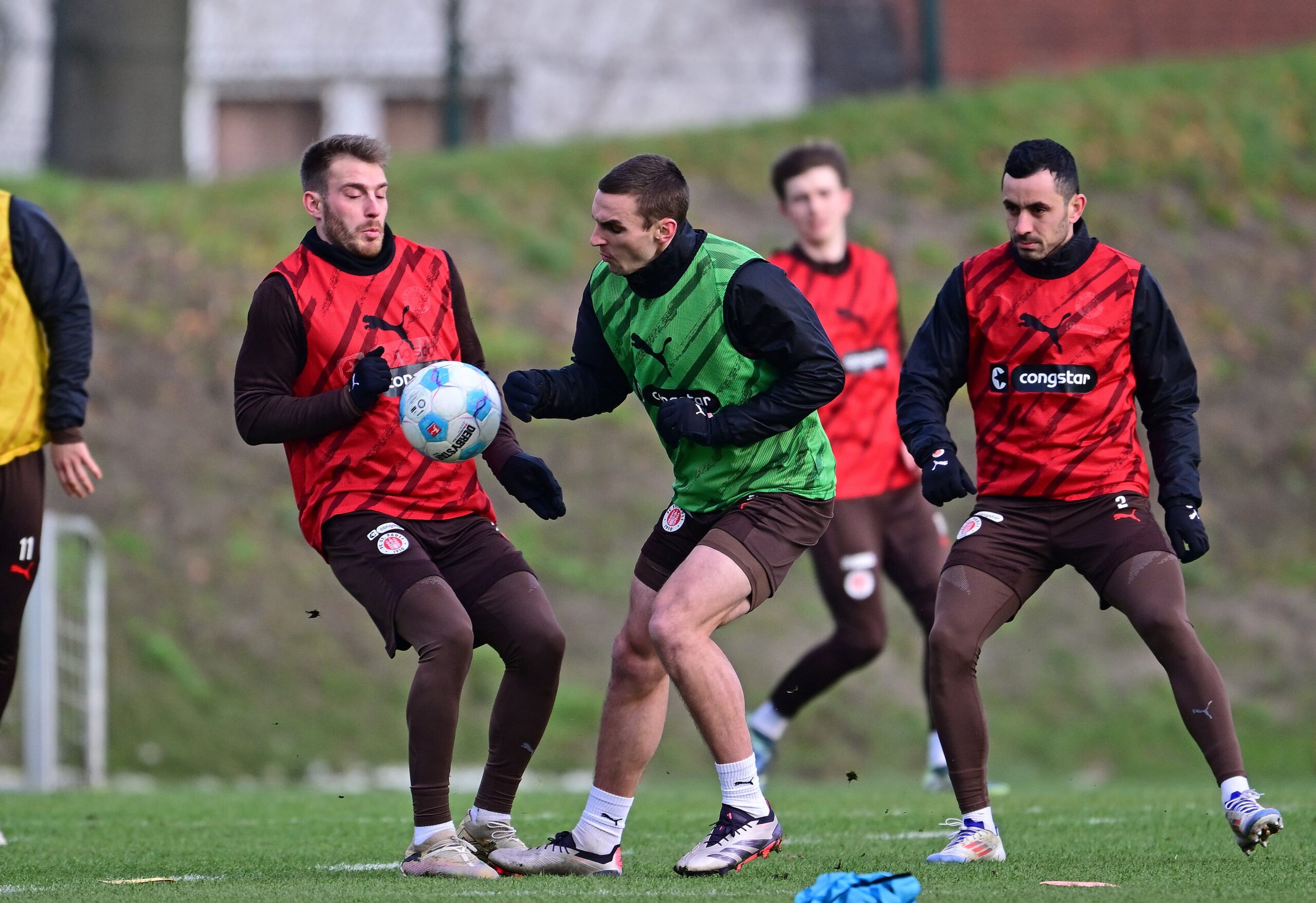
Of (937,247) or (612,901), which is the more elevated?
(937,247)

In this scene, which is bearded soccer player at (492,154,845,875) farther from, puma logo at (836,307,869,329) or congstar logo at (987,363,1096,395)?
puma logo at (836,307,869,329)

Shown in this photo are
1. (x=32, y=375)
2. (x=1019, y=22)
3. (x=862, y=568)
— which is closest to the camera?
(x=32, y=375)

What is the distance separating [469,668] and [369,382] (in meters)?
0.96

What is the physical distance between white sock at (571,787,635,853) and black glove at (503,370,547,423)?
1070mm

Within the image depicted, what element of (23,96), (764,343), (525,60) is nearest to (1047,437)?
(764,343)

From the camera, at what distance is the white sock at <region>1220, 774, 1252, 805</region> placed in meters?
5.39

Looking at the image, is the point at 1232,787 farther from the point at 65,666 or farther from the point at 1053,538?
the point at 65,666

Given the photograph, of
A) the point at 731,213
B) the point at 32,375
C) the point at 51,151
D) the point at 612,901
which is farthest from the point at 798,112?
the point at 612,901

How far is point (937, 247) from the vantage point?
15828 mm

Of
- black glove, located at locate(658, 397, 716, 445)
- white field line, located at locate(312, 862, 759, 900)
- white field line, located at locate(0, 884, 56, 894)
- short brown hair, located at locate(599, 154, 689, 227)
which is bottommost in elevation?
white field line, located at locate(0, 884, 56, 894)

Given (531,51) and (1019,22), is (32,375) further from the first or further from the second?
(1019,22)

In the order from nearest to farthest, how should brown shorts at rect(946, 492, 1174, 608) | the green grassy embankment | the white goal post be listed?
brown shorts at rect(946, 492, 1174, 608), the white goal post, the green grassy embankment

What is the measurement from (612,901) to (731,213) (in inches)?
456

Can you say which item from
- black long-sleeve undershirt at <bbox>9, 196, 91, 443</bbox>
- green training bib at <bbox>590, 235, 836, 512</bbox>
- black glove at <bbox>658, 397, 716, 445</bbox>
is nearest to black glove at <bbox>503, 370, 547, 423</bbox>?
green training bib at <bbox>590, 235, 836, 512</bbox>
